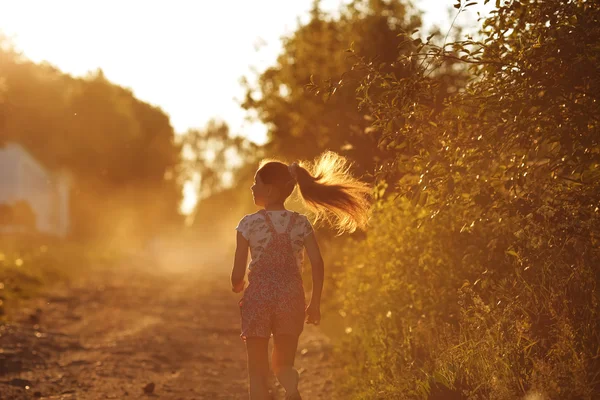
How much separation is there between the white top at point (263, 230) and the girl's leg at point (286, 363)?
2.00 ft

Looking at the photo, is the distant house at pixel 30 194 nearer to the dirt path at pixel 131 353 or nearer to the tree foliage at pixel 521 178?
the dirt path at pixel 131 353

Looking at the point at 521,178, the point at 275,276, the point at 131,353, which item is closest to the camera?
the point at 521,178

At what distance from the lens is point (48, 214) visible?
5475 cm

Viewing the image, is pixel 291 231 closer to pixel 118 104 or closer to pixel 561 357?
pixel 561 357

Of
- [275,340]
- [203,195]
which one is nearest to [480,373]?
[275,340]

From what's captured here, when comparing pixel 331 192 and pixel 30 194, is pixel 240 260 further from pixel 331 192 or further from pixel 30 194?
pixel 30 194

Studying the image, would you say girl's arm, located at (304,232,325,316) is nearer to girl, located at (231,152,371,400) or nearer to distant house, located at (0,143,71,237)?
girl, located at (231,152,371,400)

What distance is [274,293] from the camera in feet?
19.5

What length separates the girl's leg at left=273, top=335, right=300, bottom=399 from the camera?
5.95m

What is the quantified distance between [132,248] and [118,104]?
17327 millimetres

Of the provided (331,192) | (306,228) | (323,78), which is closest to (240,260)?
(306,228)

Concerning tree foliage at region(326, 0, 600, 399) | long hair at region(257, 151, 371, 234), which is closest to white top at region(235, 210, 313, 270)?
long hair at region(257, 151, 371, 234)

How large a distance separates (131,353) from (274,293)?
21.1ft

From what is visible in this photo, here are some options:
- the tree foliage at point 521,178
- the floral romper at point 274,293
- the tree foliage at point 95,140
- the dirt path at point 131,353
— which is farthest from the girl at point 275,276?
the tree foliage at point 95,140
